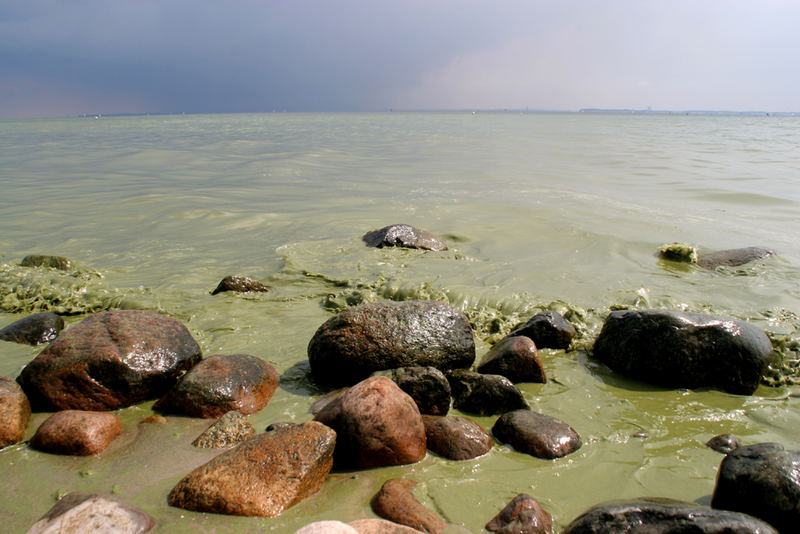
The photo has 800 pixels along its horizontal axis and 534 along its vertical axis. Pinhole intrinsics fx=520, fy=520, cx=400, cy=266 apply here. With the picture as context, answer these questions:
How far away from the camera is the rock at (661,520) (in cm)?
226

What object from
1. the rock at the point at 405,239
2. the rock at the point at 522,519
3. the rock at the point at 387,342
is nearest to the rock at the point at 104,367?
the rock at the point at 387,342

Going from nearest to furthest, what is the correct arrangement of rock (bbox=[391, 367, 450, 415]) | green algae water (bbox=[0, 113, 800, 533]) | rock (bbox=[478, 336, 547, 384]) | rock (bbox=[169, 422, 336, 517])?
rock (bbox=[169, 422, 336, 517]) → green algae water (bbox=[0, 113, 800, 533]) → rock (bbox=[391, 367, 450, 415]) → rock (bbox=[478, 336, 547, 384])

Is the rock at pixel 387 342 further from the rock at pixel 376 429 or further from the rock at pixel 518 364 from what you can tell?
the rock at pixel 376 429

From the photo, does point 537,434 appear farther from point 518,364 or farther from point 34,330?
point 34,330

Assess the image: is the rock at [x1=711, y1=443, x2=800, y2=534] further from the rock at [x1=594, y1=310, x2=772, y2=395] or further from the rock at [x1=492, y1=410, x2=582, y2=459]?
the rock at [x1=594, y1=310, x2=772, y2=395]

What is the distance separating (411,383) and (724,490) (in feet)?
6.37

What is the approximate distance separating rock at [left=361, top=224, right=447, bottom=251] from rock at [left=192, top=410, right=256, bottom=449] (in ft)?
17.0

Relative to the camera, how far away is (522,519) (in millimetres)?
2635

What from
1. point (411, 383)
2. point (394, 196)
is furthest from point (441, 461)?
point (394, 196)

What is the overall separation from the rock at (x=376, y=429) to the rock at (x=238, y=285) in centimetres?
356

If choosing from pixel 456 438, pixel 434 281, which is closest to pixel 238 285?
pixel 434 281

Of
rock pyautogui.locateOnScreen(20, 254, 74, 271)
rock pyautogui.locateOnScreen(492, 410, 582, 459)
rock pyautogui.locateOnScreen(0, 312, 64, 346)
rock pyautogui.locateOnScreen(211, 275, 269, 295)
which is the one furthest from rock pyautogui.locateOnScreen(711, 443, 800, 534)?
rock pyautogui.locateOnScreen(20, 254, 74, 271)

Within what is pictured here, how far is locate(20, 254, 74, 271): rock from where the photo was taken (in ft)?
24.1

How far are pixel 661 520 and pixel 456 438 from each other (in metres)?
1.28
